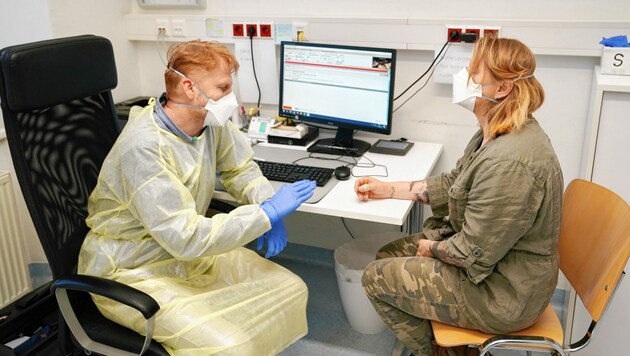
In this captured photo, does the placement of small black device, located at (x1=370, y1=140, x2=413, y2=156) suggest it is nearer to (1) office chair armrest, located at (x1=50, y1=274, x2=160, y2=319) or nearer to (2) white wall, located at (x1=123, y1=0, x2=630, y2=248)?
(2) white wall, located at (x1=123, y1=0, x2=630, y2=248)

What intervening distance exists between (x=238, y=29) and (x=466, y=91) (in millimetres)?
1299

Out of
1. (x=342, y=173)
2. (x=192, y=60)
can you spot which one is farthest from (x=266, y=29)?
(x=192, y=60)

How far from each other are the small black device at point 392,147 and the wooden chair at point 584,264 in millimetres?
738

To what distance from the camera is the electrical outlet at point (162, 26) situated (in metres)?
2.66

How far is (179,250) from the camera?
1.49 metres

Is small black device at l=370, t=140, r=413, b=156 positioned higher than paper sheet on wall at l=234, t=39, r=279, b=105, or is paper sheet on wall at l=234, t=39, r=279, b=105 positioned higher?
paper sheet on wall at l=234, t=39, r=279, b=105

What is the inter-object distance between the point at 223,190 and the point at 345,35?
913 millimetres

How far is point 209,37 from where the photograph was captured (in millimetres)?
2621

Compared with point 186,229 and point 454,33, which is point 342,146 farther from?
point 186,229

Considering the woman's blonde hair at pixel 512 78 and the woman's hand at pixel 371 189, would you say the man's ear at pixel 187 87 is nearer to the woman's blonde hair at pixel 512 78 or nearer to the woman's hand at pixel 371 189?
→ the woman's hand at pixel 371 189

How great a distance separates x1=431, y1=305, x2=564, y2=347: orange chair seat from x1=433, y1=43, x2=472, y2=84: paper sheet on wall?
1.08 meters

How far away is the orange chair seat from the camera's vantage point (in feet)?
4.94

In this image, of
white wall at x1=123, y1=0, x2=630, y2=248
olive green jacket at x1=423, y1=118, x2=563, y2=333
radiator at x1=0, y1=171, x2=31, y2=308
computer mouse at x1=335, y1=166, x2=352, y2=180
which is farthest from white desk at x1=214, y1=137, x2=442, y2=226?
radiator at x1=0, y1=171, x2=31, y2=308

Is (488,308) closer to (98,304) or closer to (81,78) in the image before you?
(98,304)
